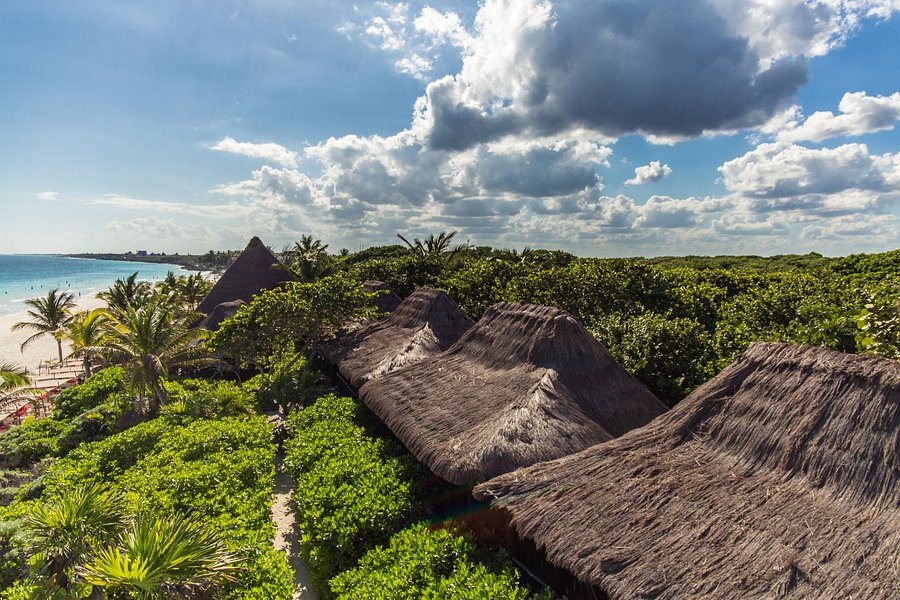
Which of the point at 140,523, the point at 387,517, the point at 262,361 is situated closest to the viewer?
the point at 140,523

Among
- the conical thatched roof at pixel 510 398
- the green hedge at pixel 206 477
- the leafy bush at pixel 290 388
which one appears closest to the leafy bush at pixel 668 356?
the conical thatched roof at pixel 510 398

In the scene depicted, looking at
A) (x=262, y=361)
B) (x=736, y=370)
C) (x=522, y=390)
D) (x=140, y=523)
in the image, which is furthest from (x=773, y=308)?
(x=262, y=361)

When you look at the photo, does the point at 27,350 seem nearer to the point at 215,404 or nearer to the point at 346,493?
the point at 215,404

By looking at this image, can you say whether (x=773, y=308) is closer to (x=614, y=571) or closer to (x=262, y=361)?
(x=614, y=571)

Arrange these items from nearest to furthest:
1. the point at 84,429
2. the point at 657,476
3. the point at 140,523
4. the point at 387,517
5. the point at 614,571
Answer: the point at 614,571 → the point at 657,476 → the point at 140,523 → the point at 387,517 → the point at 84,429

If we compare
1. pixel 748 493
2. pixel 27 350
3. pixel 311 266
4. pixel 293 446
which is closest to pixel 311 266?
pixel 311 266

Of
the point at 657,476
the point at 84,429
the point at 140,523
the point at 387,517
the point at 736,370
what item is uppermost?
the point at 736,370
